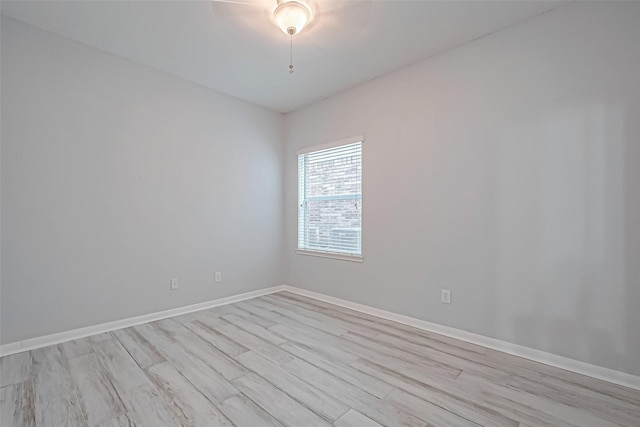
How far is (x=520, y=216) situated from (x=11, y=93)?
4182 mm

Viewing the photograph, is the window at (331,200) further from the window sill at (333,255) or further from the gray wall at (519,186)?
the gray wall at (519,186)

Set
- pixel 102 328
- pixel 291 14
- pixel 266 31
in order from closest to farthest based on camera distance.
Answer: pixel 291 14 < pixel 266 31 < pixel 102 328

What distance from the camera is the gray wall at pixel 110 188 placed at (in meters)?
2.31

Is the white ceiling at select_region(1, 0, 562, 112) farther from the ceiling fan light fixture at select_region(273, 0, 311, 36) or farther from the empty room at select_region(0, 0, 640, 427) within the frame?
the ceiling fan light fixture at select_region(273, 0, 311, 36)

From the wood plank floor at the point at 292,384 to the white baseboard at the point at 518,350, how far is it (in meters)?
0.09

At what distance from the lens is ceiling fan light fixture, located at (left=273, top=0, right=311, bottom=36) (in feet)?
6.51

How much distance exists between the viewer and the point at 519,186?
2.30 metres

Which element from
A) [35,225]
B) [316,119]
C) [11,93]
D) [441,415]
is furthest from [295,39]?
[441,415]

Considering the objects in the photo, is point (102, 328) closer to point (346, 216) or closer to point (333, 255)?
point (333, 255)

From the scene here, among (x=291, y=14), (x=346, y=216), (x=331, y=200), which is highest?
(x=291, y=14)

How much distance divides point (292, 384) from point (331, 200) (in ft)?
7.53

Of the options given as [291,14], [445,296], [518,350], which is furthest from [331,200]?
[518,350]

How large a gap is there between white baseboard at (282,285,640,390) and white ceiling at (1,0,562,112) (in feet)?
8.53

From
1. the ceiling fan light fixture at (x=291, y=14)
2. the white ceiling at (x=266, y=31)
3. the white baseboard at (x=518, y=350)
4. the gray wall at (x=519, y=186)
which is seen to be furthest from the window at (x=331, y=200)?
the ceiling fan light fixture at (x=291, y=14)
